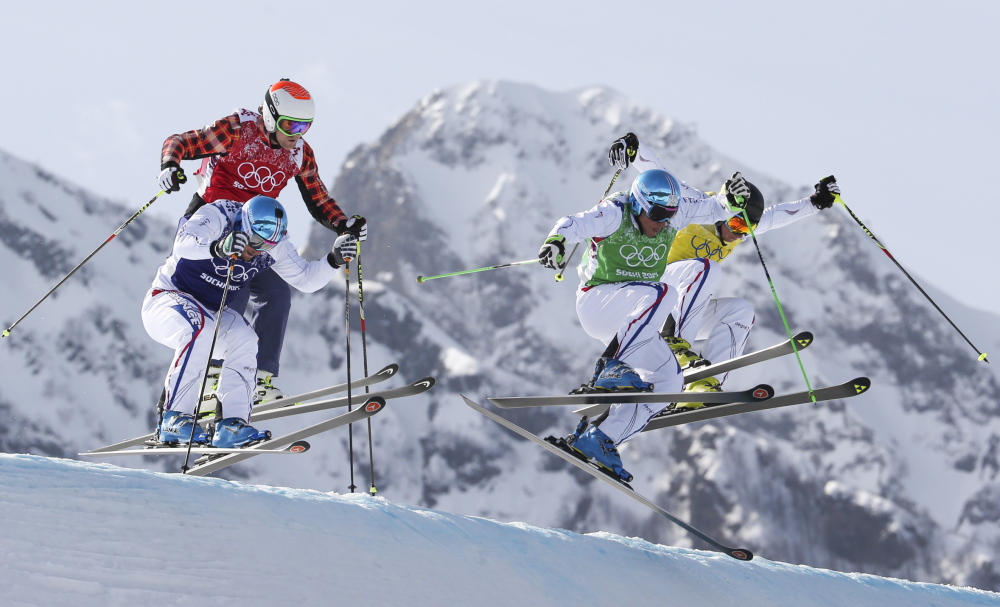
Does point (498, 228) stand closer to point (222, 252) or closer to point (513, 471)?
point (513, 471)

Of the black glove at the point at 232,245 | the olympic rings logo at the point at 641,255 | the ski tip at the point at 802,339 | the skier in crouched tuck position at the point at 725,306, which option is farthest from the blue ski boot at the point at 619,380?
the black glove at the point at 232,245

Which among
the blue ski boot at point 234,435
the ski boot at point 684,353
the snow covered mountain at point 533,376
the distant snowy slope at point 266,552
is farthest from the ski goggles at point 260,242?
the snow covered mountain at point 533,376

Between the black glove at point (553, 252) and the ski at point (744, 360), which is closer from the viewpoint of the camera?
the black glove at point (553, 252)

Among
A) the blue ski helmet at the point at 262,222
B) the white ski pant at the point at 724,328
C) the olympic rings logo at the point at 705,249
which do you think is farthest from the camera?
the olympic rings logo at the point at 705,249

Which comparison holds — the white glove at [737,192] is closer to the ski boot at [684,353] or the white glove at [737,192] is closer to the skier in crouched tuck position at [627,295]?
the skier in crouched tuck position at [627,295]

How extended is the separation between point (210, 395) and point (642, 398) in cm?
303

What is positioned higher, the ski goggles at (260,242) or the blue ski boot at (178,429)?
the ski goggles at (260,242)

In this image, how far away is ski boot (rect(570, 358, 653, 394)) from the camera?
8.03 m

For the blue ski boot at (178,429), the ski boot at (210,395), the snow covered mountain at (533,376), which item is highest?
the snow covered mountain at (533,376)

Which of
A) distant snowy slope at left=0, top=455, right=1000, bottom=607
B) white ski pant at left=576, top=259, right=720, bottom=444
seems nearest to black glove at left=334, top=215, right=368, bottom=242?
white ski pant at left=576, top=259, right=720, bottom=444

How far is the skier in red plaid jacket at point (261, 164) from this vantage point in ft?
27.6

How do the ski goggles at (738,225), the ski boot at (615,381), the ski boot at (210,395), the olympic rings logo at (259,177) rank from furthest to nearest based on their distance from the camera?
the ski goggles at (738,225) < the olympic rings logo at (259,177) < the ski boot at (210,395) < the ski boot at (615,381)

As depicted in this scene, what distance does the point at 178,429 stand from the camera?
7.99 metres

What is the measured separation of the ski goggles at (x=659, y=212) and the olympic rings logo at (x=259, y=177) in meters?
2.73
